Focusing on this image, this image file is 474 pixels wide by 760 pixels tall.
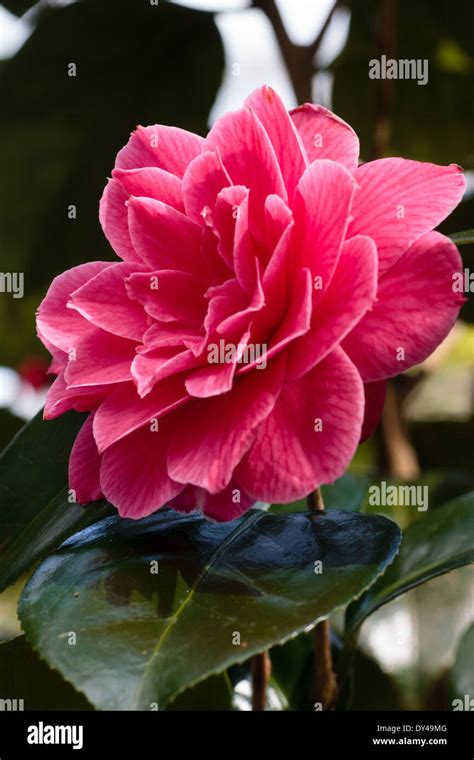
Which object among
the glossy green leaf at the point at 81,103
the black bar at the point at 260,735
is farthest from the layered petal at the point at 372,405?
the glossy green leaf at the point at 81,103

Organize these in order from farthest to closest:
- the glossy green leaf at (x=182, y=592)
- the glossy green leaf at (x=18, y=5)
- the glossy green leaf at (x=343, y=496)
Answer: the glossy green leaf at (x=18, y=5) → the glossy green leaf at (x=343, y=496) → the glossy green leaf at (x=182, y=592)

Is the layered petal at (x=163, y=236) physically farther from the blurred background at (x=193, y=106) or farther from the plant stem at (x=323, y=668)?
the blurred background at (x=193, y=106)

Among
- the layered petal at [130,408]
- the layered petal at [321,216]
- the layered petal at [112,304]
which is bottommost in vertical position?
the layered petal at [130,408]

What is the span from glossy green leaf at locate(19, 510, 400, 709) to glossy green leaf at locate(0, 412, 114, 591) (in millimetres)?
22

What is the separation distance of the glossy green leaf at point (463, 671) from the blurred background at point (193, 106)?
0.67 feet

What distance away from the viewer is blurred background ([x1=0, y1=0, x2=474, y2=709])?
118 centimetres

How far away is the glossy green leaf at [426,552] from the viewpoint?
69 cm

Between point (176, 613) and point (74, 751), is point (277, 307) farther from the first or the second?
point (74, 751)

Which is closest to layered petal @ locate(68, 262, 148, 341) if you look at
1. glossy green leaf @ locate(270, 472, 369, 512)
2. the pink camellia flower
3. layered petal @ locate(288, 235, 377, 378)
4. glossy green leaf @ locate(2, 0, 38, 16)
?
the pink camellia flower

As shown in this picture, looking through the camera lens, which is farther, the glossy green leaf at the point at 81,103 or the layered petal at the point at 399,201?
the glossy green leaf at the point at 81,103

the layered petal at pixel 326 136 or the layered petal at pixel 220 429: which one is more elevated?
the layered petal at pixel 326 136

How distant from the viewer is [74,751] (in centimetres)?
61

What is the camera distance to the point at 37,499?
66 centimetres

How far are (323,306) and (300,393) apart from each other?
5 centimetres
